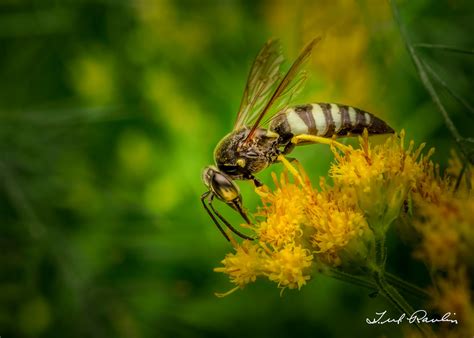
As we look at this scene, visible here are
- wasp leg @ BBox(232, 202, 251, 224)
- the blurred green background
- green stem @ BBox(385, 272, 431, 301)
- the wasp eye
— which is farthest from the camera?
the blurred green background

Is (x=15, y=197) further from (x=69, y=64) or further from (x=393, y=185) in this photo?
(x=393, y=185)

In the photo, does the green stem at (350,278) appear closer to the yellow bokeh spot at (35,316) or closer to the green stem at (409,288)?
the green stem at (409,288)

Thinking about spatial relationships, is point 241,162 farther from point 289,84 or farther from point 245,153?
point 289,84

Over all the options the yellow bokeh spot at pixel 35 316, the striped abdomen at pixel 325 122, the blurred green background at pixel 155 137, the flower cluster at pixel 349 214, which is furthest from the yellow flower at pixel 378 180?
the yellow bokeh spot at pixel 35 316

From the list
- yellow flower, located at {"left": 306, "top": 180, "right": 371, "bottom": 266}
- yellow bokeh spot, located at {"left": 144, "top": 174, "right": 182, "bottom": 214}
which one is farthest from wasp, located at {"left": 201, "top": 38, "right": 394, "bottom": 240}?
yellow bokeh spot, located at {"left": 144, "top": 174, "right": 182, "bottom": 214}

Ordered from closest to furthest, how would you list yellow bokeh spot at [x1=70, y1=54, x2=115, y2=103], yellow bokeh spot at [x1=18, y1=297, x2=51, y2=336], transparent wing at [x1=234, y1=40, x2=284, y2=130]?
1. transparent wing at [x1=234, y1=40, x2=284, y2=130]
2. yellow bokeh spot at [x1=18, y1=297, x2=51, y2=336]
3. yellow bokeh spot at [x1=70, y1=54, x2=115, y2=103]

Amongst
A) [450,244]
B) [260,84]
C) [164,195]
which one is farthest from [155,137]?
[450,244]

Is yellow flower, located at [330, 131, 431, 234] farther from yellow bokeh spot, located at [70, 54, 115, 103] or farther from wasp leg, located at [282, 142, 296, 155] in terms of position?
yellow bokeh spot, located at [70, 54, 115, 103]

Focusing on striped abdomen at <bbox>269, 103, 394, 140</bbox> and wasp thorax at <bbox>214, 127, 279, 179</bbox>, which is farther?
wasp thorax at <bbox>214, 127, 279, 179</bbox>

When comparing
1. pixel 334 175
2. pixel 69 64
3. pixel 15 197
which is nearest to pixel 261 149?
pixel 334 175
